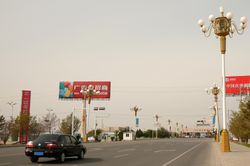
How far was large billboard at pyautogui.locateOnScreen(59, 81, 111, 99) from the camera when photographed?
78.6 m

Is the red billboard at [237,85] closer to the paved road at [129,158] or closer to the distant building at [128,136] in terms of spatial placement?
the distant building at [128,136]

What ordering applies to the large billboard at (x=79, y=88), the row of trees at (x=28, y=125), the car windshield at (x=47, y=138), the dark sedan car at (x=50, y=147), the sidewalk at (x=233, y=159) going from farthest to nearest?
1. the large billboard at (x=79, y=88)
2. the row of trees at (x=28, y=125)
3. the car windshield at (x=47, y=138)
4. the sidewalk at (x=233, y=159)
5. the dark sedan car at (x=50, y=147)

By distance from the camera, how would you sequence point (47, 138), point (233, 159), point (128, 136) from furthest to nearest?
point (128, 136)
point (233, 159)
point (47, 138)

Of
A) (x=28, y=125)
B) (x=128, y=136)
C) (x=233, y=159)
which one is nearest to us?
(x=233, y=159)

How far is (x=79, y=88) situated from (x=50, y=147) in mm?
63643

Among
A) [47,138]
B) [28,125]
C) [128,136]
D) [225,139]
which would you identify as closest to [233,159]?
[225,139]

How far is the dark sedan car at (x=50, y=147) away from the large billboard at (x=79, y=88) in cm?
6026

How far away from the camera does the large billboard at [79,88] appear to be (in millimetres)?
78625

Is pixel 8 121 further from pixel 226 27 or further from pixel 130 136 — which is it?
pixel 226 27

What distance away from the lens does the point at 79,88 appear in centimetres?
7988

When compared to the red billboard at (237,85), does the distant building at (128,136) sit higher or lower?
lower

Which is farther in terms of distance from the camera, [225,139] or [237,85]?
[237,85]

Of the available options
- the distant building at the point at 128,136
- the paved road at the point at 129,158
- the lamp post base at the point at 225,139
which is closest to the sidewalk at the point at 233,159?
the paved road at the point at 129,158

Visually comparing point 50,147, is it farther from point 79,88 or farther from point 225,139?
point 79,88
